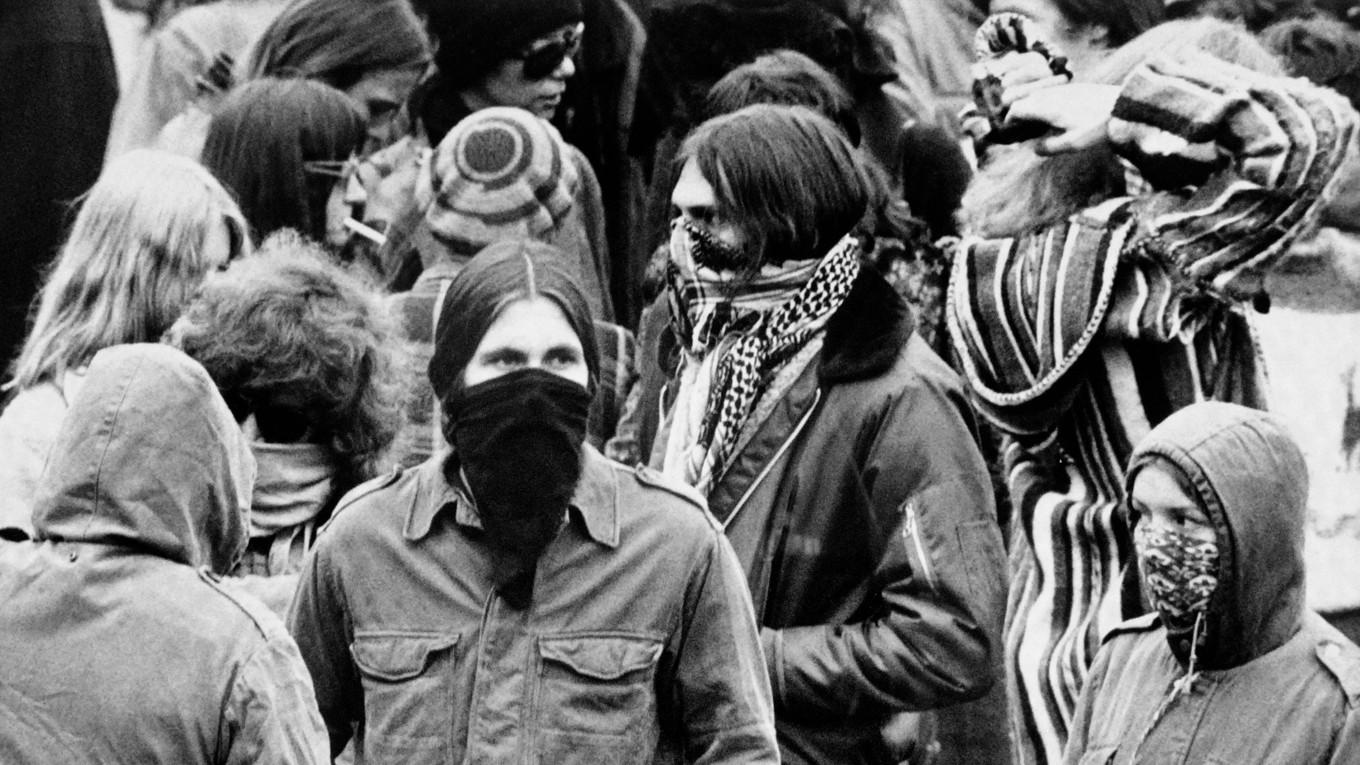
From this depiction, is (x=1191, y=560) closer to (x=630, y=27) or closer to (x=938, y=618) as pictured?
(x=938, y=618)

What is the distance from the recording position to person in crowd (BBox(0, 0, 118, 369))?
795 centimetres

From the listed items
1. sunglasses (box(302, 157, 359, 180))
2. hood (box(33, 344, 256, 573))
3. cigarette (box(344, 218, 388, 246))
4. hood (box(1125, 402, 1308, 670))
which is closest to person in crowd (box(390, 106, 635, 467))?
cigarette (box(344, 218, 388, 246))

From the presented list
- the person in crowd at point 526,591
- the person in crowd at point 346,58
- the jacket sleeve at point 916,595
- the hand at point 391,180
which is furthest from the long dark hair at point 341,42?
the person in crowd at point 526,591

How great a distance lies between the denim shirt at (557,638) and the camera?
4738 mm

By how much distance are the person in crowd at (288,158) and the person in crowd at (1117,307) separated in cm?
185

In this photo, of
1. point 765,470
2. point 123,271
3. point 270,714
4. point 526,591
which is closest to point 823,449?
point 765,470

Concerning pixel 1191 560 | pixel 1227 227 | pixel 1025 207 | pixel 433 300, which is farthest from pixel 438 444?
pixel 1191 560

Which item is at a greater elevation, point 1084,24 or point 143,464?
point 143,464

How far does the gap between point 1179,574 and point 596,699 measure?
102 cm

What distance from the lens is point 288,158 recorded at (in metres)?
7.32

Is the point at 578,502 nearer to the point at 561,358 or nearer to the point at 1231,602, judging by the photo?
the point at 561,358

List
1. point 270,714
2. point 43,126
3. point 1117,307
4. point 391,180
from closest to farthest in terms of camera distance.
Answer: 1. point 270,714
2. point 1117,307
3. point 391,180
4. point 43,126

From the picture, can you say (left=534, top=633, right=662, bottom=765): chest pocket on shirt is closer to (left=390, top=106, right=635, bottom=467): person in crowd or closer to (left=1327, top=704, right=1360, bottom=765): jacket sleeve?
(left=1327, top=704, right=1360, bottom=765): jacket sleeve

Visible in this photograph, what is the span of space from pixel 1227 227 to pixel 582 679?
78.5 inches
